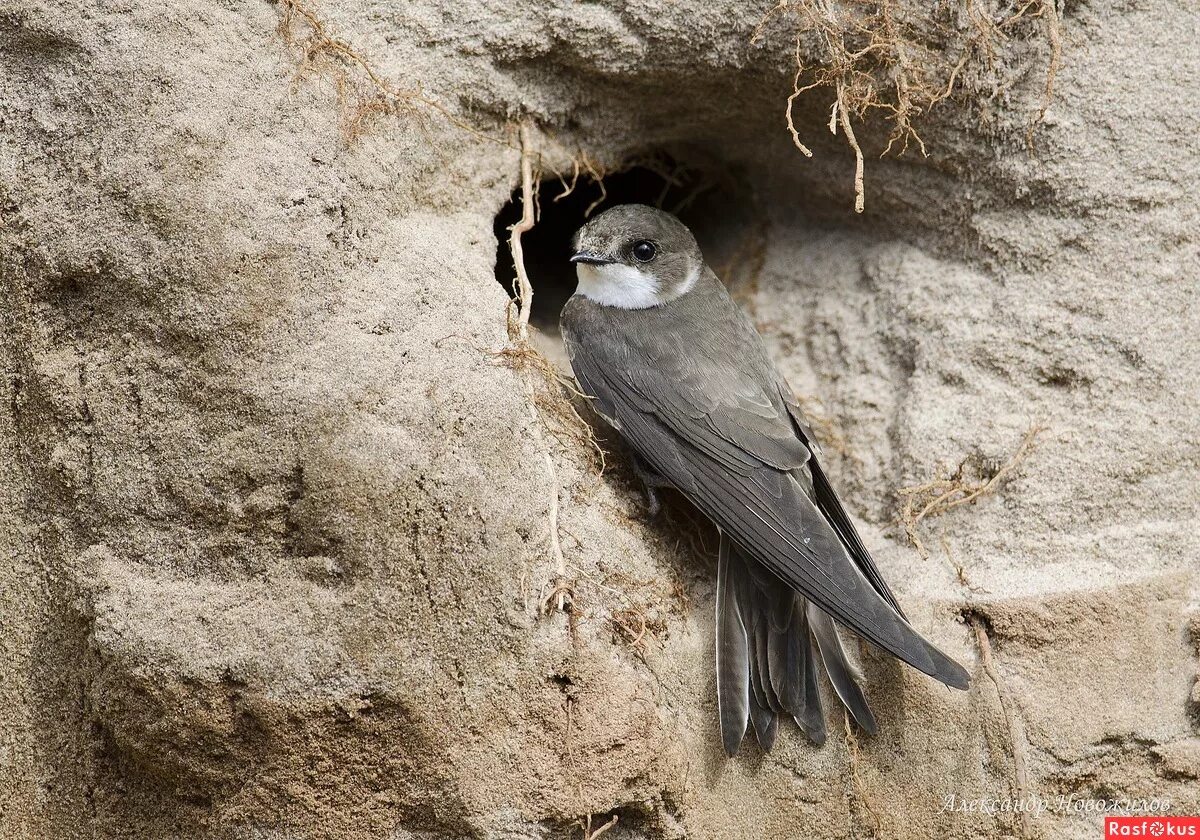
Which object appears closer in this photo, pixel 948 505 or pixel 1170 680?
pixel 1170 680

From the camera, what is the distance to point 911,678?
215cm

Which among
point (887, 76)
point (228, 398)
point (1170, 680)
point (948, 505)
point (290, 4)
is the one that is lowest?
point (1170, 680)

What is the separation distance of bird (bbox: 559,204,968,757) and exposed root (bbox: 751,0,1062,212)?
438 millimetres

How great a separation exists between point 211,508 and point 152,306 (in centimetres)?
37

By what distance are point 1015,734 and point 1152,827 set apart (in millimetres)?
313

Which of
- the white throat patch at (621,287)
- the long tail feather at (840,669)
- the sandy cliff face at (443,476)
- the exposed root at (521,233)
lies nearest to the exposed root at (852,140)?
the sandy cliff face at (443,476)

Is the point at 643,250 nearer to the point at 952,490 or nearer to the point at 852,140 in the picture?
the point at 852,140

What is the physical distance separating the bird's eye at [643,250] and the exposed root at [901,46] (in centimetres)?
41

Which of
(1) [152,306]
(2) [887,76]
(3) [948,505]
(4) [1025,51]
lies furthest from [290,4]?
(3) [948,505]

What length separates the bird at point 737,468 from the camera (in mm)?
2092

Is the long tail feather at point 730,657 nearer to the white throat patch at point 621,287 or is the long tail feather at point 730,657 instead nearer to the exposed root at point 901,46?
the white throat patch at point 621,287

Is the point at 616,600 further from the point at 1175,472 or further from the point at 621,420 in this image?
the point at 1175,472

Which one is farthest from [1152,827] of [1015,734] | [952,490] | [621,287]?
[621,287]

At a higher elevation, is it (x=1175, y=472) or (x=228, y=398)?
(x=228, y=398)
